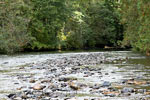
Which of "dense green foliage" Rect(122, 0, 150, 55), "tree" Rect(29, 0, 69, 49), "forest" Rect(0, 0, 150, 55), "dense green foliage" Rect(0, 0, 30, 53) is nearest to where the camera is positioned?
"dense green foliage" Rect(122, 0, 150, 55)

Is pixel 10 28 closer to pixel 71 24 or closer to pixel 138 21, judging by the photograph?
pixel 138 21

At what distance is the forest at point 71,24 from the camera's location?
114 ft

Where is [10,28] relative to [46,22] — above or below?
below

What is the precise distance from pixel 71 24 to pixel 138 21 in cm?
3357

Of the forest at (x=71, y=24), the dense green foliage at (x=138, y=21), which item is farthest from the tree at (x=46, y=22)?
the dense green foliage at (x=138, y=21)

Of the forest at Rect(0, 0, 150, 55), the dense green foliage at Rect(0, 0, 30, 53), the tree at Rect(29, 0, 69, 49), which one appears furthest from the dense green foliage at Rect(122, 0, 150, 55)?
the tree at Rect(29, 0, 69, 49)

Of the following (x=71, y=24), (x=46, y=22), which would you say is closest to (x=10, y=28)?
(x=46, y=22)

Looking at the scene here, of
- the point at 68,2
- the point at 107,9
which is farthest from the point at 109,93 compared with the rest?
the point at 107,9

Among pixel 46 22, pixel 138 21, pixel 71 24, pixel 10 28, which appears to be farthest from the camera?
pixel 71 24

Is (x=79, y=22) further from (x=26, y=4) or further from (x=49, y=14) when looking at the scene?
(x=26, y=4)

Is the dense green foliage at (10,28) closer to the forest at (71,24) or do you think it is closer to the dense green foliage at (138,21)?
the forest at (71,24)

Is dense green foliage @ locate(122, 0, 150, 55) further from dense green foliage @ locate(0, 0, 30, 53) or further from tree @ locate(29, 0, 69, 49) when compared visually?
tree @ locate(29, 0, 69, 49)

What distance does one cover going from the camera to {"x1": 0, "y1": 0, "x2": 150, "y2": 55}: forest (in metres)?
34.7

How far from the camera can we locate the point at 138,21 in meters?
35.2
